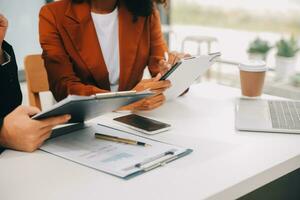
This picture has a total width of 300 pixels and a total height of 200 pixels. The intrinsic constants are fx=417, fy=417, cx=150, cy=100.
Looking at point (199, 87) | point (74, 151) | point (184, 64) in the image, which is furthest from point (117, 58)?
point (74, 151)

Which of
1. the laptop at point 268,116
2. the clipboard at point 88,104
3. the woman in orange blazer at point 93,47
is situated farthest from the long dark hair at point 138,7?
the clipboard at point 88,104

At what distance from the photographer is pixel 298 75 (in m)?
2.58

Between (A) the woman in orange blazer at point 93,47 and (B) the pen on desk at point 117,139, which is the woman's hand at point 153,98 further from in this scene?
(B) the pen on desk at point 117,139

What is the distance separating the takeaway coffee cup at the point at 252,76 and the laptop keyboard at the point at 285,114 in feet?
0.35

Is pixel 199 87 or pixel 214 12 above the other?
pixel 214 12

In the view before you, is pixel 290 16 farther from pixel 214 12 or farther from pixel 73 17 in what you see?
pixel 73 17

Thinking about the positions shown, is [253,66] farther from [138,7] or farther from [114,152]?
[114,152]

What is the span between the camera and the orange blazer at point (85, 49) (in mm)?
1633

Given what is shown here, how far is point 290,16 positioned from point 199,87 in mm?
1122

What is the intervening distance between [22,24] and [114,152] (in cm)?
187

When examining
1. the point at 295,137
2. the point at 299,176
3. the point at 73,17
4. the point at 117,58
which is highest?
the point at 73,17

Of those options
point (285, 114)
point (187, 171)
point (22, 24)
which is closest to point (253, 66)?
point (285, 114)

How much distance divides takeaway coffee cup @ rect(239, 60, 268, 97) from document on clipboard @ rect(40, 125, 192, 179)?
592 millimetres

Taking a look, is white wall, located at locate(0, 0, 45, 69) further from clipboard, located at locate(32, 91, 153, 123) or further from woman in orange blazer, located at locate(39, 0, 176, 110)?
clipboard, located at locate(32, 91, 153, 123)
